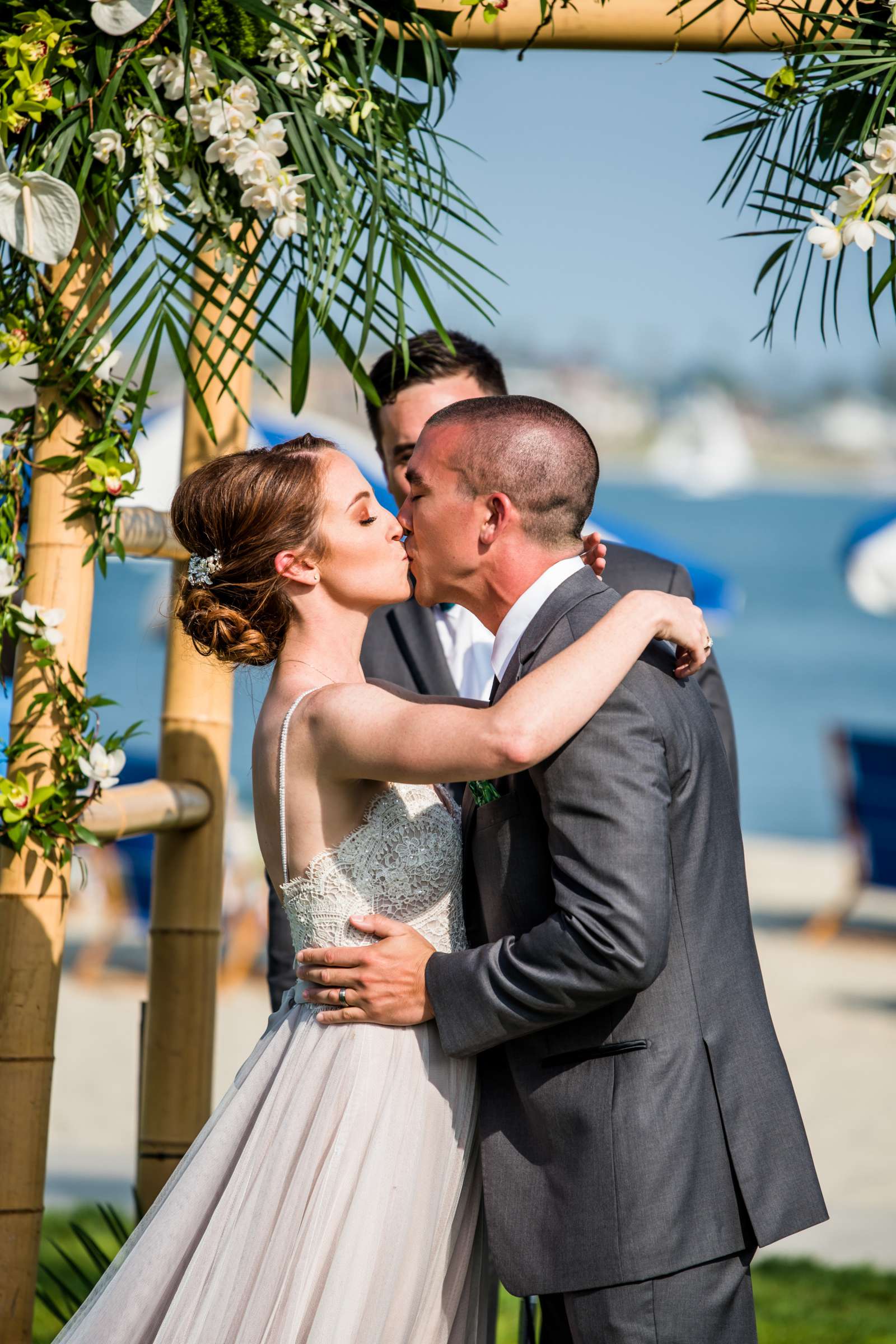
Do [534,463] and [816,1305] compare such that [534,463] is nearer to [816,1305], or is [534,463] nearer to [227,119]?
[227,119]

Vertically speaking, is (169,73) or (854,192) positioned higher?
(169,73)

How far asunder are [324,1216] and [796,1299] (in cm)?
353

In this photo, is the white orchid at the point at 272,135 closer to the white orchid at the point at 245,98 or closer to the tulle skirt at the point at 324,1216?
the white orchid at the point at 245,98

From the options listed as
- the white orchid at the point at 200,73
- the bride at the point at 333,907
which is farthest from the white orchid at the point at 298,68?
→ the bride at the point at 333,907

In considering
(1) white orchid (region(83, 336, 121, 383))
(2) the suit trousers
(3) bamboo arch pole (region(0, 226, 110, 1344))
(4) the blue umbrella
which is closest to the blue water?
(4) the blue umbrella

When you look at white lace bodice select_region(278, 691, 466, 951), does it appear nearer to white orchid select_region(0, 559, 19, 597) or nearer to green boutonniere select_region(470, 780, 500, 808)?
green boutonniere select_region(470, 780, 500, 808)

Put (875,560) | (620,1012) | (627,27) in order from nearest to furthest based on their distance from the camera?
(620,1012), (627,27), (875,560)

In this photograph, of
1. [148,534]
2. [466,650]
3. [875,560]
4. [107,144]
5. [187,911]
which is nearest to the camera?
[107,144]

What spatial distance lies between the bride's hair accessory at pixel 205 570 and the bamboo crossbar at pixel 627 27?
1.26 meters

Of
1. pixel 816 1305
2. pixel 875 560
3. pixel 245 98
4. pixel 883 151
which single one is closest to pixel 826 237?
pixel 883 151

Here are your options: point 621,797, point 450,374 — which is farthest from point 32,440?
point 621,797

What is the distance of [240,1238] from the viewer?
2.22 meters

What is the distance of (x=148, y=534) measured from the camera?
3180 millimetres

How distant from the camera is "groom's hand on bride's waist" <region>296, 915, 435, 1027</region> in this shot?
7.41 feet
